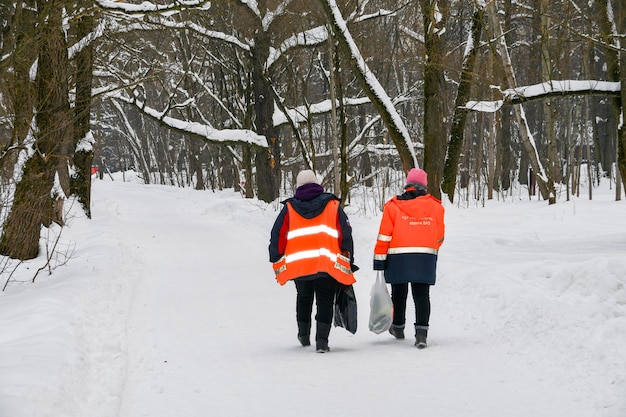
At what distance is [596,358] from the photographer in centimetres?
519

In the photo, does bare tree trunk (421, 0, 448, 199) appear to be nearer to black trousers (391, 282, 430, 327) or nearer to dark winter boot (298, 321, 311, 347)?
black trousers (391, 282, 430, 327)

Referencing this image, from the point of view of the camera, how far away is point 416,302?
6.65 m

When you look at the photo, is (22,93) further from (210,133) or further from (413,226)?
(210,133)

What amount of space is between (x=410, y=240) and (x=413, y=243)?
4 cm

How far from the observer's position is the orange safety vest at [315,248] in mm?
6496

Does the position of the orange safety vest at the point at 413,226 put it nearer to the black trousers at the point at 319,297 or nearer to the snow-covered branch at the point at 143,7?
the black trousers at the point at 319,297

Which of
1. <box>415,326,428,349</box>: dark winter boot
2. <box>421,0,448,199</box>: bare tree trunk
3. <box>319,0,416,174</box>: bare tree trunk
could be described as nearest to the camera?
<box>415,326,428,349</box>: dark winter boot

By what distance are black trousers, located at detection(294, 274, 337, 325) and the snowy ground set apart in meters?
0.35

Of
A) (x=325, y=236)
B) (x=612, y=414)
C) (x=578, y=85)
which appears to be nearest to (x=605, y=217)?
(x=578, y=85)

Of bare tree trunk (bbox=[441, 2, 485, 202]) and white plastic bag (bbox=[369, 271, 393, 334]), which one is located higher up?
bare tree trunk (bbox=[441, 2, 485, 202])

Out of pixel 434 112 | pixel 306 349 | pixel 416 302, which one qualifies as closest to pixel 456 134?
pixel 434 112

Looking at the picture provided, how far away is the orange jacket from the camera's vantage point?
260 inches

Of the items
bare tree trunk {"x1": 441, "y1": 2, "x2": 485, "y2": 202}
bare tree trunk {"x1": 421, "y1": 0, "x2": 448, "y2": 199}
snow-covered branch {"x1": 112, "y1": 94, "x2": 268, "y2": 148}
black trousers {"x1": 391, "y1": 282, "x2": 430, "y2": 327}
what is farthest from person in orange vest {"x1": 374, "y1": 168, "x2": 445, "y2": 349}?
snow-covered branch {"x1": 112, "y1": 94, "x2": 268, "y2": 148}

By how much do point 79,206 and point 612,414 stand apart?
640 inches
